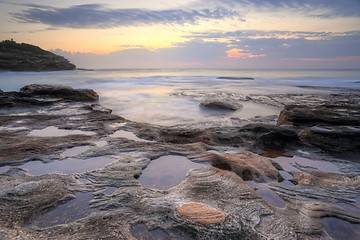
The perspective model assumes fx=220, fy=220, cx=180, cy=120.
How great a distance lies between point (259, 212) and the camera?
246 cm

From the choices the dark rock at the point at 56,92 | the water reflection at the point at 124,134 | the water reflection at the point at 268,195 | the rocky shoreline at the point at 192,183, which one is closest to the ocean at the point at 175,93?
the dark rock at the point at 56,92

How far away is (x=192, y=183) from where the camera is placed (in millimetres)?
3105

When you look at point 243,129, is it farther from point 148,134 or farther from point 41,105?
point 41,105

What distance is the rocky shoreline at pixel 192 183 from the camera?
7.36 feet

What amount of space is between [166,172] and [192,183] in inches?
25.2

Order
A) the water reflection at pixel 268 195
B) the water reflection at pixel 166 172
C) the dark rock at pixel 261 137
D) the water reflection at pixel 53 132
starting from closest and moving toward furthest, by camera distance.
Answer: the water reflection at pixel 268 195 < the water reflection at pixel 166 172 < the dark rock at pixel 261 137 < the water reflection at pixel 53 132

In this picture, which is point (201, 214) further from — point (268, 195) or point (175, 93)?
point (175, 93)

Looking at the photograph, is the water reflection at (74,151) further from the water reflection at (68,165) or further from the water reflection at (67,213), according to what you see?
the water reflection at (67,213)

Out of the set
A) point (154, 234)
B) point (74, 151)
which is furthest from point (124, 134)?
point (154, 234)

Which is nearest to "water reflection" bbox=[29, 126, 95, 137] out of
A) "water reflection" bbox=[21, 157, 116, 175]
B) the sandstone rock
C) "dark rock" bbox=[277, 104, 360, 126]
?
"water reflection" bbox=[21, 157, 116, 175]

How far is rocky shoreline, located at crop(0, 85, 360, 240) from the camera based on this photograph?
88.3 inches

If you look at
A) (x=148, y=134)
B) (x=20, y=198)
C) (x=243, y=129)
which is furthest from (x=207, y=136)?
(x=20, y=198)

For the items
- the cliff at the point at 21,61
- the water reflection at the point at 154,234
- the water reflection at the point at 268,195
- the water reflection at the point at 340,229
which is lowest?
the water reflection at the point at 154,234

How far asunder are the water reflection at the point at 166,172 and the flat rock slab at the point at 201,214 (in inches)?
27.7
